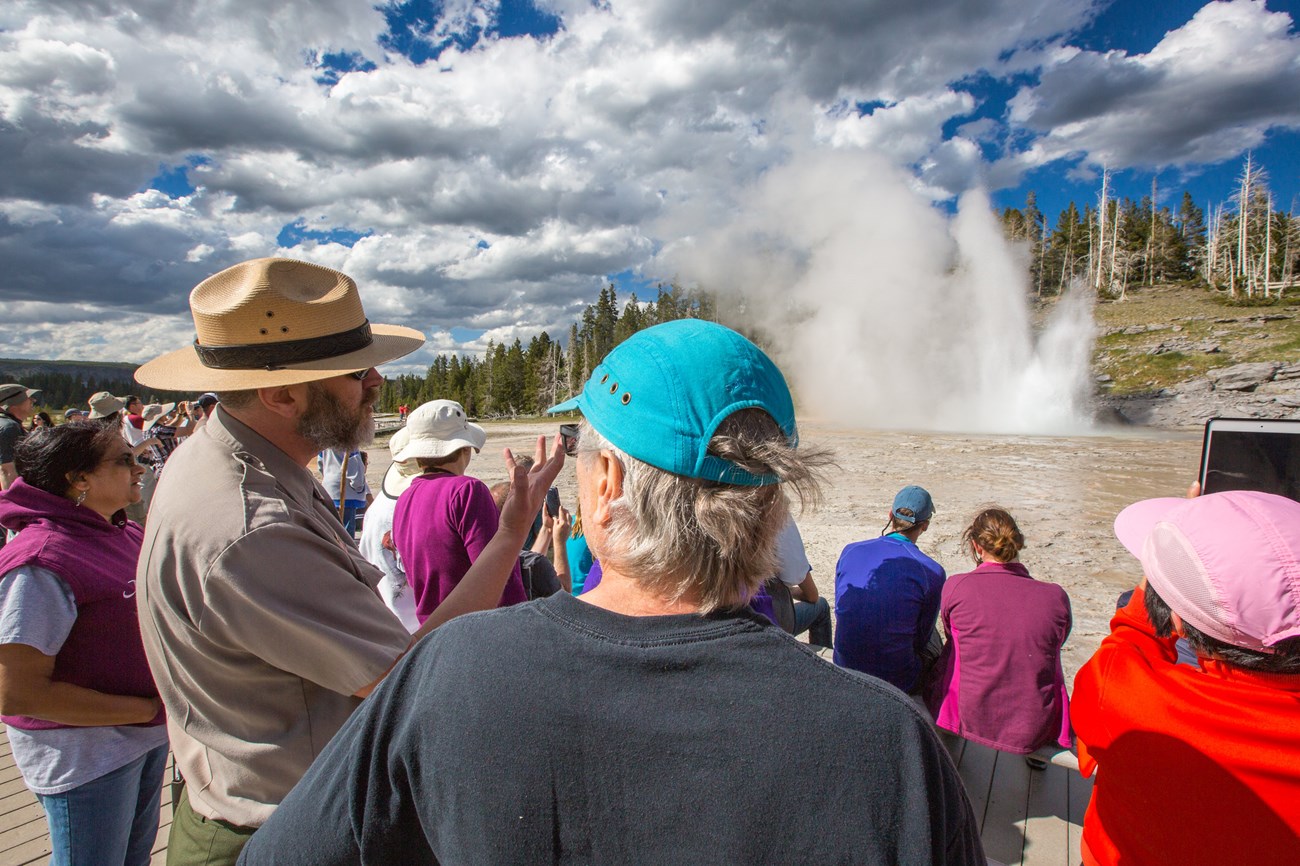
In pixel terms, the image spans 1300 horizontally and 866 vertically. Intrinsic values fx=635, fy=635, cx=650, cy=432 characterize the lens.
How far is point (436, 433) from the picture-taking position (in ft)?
11.8

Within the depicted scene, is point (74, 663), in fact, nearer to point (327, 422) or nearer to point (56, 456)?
point (56, 456)

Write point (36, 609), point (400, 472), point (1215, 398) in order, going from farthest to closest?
point (1215, 398) → point (400, 472) → point (36, 609)

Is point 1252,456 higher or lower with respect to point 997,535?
higher

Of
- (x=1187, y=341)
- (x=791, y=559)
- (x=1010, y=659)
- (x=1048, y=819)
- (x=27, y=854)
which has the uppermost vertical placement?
(x=1187, y=341)

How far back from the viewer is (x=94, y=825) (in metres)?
2.22

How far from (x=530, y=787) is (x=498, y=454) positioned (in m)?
21.8

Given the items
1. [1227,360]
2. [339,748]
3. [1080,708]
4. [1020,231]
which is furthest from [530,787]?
[1020,231]

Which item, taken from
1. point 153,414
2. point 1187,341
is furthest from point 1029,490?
point 1187,341

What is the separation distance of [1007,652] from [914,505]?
97 centimetres

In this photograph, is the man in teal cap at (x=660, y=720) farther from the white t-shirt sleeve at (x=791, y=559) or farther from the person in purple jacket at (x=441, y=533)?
the white t-shirt sleeve at (x=791, y=559)

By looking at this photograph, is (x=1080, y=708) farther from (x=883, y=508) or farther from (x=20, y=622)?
(x=883, y=508)

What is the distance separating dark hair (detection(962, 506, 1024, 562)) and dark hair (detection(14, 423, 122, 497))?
4077 millimetres

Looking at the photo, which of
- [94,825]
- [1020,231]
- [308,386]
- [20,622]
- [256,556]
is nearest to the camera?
[256,556]

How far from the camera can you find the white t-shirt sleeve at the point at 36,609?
2012 mm
